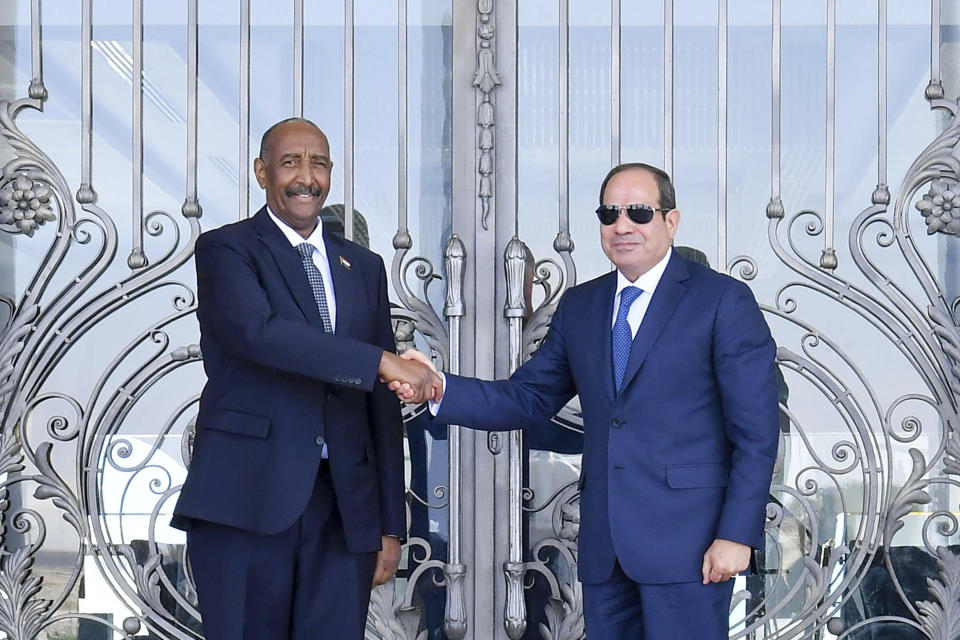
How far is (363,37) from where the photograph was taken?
3.68m

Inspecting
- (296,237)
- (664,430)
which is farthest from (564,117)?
(664,430)

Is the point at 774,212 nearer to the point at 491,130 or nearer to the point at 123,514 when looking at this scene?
the point at 491,130

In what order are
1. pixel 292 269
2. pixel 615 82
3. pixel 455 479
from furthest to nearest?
pixel 615 82 < pixel 455 479 < pixel 292 269

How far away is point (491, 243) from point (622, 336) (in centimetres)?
89

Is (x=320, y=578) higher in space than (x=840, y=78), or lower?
lower

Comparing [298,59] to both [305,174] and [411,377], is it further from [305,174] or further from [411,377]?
[411,377]

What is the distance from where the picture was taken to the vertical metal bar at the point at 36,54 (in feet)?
11.9

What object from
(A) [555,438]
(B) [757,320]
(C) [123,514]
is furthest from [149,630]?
(B) [757,320]

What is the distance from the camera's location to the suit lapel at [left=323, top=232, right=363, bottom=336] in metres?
2.78

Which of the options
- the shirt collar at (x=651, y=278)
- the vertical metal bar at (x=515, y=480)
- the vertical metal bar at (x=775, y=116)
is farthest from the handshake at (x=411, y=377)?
the vertical metal bar at (x=775, y=116)

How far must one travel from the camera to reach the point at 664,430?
2.69 meters

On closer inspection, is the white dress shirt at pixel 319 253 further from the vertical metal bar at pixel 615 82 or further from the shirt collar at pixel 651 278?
the vertical metal bar at pixel 615 82

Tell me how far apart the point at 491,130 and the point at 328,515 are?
4.49 ft

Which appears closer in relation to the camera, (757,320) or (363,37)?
(757,320)
